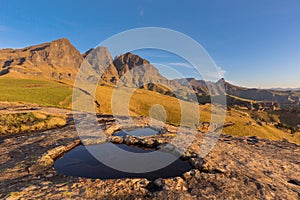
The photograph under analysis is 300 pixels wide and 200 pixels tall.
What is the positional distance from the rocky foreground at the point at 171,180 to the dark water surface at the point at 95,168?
0.70 m

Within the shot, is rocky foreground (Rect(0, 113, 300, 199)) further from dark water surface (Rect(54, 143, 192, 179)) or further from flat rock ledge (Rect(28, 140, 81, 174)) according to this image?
dark water surface (Rect(54, 143, 192, 179))

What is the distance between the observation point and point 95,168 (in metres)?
11.8

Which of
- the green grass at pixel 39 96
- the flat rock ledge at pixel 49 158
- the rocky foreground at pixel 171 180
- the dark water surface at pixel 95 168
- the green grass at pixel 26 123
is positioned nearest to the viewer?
the rocky foreground at pixel 171 180

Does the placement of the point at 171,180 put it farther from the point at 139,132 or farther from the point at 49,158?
the point at 139,132

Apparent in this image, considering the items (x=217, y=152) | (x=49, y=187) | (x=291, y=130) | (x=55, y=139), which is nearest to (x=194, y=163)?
(x=217, y=152)

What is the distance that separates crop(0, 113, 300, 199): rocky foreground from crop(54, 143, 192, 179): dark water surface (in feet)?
2.30

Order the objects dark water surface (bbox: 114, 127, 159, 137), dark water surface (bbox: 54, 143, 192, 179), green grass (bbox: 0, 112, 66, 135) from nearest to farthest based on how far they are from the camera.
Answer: dark water surface (bbox: 54, 143, 192, 179), dark water surface (bbox: 114, 127, 159, 137), green grass (bbox: 0, 112, 66, 135)

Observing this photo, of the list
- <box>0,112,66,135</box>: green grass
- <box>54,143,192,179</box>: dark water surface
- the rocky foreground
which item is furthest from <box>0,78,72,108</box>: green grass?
<box>54,143,192,179</box>: dark water surface

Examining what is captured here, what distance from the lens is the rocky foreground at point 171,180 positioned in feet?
28.0

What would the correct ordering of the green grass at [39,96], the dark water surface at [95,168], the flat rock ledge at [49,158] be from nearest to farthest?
the flat rock ledge at [49,158] < the dark water surface at [95,168] < the green grass at [39,96]

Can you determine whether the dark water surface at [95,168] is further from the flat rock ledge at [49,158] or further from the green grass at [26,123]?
the green grass at [26,123]

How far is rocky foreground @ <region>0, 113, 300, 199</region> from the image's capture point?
8.54 m

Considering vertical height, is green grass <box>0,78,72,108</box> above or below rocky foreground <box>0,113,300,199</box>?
below

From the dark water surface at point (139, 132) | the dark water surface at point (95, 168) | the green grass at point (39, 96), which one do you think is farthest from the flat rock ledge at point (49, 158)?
the green grass at point (39, 96)
